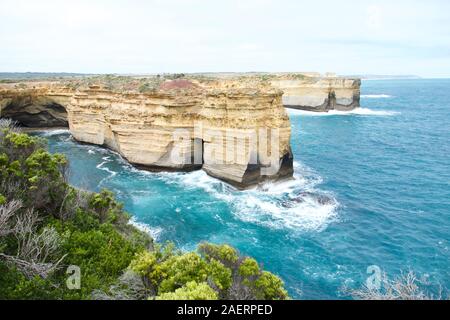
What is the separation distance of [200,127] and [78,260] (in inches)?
988

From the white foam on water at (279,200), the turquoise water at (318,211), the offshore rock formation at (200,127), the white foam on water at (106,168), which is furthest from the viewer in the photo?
the white foam on water at (106,168)

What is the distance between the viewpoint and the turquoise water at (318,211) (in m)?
20.8

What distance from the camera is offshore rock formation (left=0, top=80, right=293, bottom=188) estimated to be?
31828mm

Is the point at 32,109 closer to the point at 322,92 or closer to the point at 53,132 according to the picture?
the point at 53,132

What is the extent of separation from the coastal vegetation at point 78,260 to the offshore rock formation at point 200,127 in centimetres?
1886

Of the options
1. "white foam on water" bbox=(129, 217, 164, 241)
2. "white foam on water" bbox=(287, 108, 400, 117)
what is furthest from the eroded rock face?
"white foam on water" bbox=(287, 108, 400, 117)

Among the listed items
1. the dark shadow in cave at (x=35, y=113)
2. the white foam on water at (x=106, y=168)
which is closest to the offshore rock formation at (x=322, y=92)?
the dark shadow in cave at (x=35, y=113)

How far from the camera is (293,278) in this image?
19.4 m

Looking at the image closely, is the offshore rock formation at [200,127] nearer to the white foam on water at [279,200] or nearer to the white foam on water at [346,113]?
the white foam on water at [279,200]

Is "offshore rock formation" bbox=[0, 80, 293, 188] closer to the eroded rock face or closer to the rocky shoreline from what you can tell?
the rocky shoreline

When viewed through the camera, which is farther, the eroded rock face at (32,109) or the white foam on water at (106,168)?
the eroded rock face at (32,109)

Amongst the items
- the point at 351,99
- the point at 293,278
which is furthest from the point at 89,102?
the point at 351,99

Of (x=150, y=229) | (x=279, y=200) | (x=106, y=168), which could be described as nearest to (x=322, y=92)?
(x=279, y=200)
